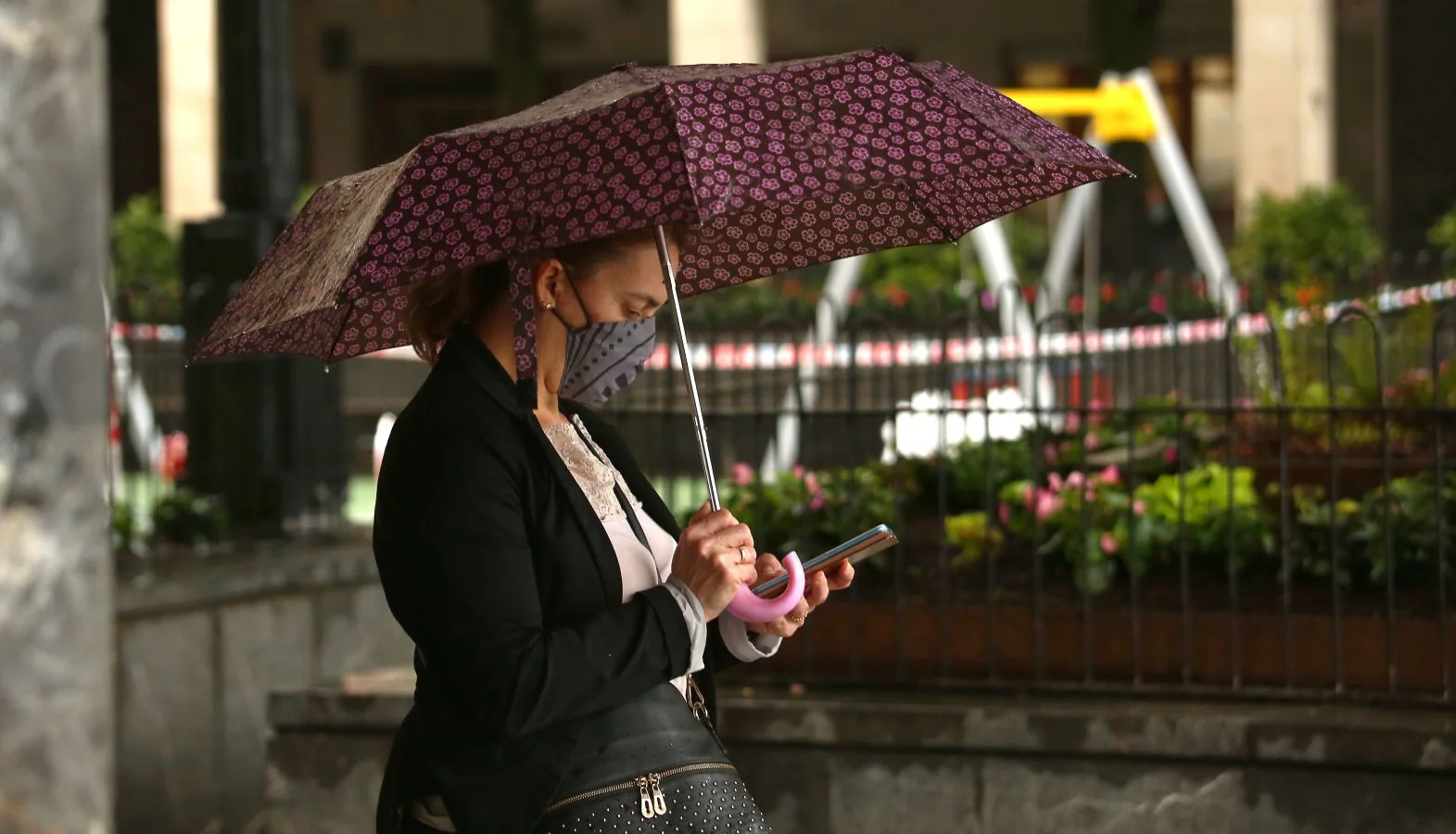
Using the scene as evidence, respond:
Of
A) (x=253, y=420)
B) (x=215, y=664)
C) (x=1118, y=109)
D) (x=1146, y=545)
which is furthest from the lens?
(x=1118, y=109)

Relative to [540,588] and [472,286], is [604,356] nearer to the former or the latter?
[472,286]

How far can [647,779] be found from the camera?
2998 millimetres

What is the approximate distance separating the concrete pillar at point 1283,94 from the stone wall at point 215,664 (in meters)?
14.8

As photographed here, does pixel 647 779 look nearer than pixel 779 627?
Yes

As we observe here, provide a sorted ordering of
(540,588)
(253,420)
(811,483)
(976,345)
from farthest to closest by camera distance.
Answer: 1. (976,345)
2. (253,420)
3. (811,483)
4. (540,588)

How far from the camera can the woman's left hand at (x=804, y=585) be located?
3.09m

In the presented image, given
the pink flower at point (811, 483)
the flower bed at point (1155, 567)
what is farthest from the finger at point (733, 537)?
the pink flower at point (811, 483)

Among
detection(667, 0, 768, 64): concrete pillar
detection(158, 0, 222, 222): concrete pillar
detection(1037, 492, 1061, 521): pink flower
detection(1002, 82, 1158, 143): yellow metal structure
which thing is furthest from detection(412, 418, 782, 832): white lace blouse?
detection(158, 0, 222, 222): concrete pillar

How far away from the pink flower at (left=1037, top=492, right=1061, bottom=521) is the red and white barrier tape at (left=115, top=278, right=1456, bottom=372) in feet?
1.43

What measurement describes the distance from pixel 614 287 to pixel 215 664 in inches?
200

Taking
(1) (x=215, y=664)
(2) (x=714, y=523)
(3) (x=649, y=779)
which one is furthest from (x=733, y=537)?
(1) (x=215, y=664)

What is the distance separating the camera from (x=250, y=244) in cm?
948

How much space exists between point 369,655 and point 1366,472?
4.09 meters

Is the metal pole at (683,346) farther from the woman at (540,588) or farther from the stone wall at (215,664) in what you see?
the stone wall at (215,664)
